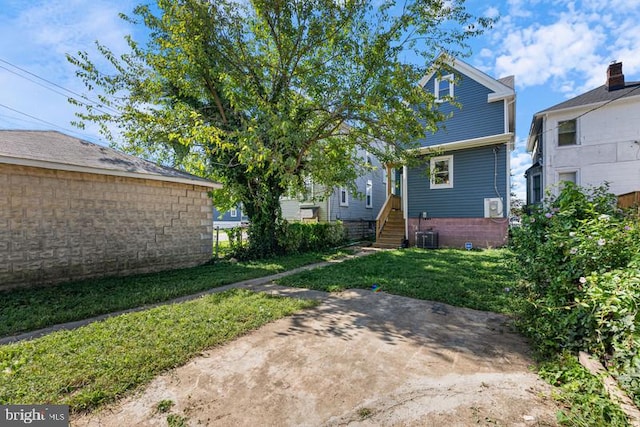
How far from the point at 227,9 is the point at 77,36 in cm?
475

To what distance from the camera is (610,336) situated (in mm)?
2273

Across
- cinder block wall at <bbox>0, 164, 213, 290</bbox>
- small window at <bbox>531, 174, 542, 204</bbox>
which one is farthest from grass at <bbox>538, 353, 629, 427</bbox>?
small window at <bbox>531, 174, 542, 204</bbox>

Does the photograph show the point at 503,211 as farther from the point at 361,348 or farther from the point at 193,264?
the point at 193,264

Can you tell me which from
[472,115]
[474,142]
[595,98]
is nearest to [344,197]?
[474,142]

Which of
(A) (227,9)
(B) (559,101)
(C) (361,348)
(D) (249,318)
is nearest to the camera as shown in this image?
(C) (361,348)

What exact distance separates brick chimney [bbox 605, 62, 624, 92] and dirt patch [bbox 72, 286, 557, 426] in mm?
15129

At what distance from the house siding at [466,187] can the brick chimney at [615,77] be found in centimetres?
636

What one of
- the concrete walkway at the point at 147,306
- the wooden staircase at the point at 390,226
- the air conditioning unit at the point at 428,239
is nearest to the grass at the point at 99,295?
the concrete walkway at the point at 147,306

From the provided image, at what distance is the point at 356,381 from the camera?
2.44 m

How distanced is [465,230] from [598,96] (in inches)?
324

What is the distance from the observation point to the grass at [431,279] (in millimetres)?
4802

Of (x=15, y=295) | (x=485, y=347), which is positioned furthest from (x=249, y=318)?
(x=15, y=295)

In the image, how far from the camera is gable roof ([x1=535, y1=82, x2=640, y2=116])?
11.3m

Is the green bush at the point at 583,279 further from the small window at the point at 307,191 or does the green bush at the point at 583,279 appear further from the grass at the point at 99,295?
the small window at the point at 307,191
